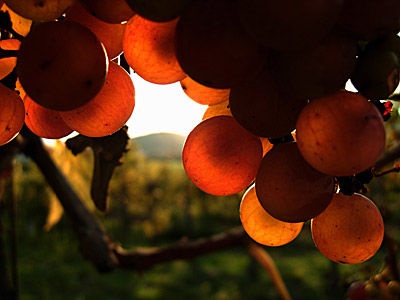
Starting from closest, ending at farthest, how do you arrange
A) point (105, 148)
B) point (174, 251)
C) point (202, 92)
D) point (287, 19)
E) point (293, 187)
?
point (287, 19) → point (293, 187) → point (202, 92) → point (105, 148) → point (174, 251)

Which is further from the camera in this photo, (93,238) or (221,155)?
(93,238)

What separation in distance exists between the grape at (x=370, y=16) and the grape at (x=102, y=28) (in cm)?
26

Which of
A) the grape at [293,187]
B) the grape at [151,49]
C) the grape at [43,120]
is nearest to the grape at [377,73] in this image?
the grape at [293,187]

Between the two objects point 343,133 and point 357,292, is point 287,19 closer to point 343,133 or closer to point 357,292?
point 343,133

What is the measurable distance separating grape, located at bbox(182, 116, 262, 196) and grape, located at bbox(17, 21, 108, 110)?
175 millimetres

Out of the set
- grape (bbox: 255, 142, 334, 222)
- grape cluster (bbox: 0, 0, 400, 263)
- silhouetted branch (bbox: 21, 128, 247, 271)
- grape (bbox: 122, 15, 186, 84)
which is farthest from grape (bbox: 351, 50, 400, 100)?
silhouetted branch (bbox: 21, 128, 247, 271)

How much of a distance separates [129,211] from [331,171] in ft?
36.0

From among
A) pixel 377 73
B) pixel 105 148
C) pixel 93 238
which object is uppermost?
pixel 377 73

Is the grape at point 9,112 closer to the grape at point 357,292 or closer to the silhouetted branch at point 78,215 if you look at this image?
the silhouetted branch at point 78,215

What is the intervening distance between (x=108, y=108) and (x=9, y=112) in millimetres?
112

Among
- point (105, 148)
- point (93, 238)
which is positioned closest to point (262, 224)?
point (105, 148)

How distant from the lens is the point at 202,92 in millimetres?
534

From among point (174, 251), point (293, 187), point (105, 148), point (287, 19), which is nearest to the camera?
point (287, 19)

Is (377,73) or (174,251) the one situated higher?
(377,73)
